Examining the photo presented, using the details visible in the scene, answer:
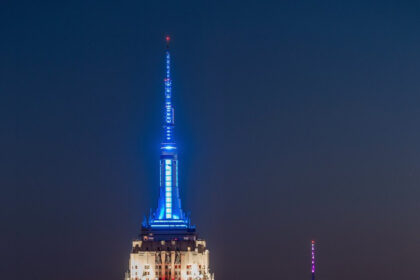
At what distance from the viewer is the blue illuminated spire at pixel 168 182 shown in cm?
16962

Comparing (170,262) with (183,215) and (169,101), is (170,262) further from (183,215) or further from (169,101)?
(169,101)

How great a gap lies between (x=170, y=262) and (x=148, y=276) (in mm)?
4431

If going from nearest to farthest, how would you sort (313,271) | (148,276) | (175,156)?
(313,271)
(148,276)
(175,156)

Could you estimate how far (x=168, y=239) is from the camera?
16812cm

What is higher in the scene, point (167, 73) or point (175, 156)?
point (167, 73)

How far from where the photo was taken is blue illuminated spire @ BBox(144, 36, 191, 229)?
6678 inches

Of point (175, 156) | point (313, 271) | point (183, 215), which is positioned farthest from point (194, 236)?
point (313, 271)

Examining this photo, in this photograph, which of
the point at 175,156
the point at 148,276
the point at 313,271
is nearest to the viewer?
the point at 313,271

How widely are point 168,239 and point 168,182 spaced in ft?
35.9

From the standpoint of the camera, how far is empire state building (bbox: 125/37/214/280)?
165500 millimetres

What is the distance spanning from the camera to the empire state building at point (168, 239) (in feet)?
543

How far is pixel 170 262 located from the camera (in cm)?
16588

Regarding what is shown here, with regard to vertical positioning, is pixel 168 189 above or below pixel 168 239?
above

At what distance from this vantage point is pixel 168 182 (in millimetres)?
173375
